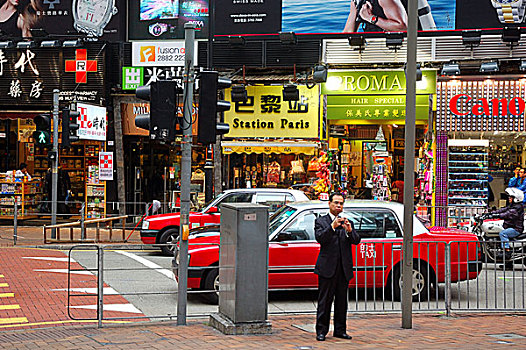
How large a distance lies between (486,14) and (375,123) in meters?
4.48

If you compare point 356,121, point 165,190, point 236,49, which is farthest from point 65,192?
point 356,121

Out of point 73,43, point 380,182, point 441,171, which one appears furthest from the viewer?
point 73,43

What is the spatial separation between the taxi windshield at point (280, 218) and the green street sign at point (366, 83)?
35.5 ft

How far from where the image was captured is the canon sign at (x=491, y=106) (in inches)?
838

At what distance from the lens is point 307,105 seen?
2269 centimetres

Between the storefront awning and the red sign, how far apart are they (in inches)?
194

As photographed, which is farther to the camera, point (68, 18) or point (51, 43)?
point (68, 18)

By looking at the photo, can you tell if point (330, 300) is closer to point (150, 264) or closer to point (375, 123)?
point (150, 264)

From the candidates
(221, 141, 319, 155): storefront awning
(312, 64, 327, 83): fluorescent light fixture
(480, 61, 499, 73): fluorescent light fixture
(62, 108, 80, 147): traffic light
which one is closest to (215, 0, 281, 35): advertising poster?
(312, 64, 327, 83): fluorescent light fixture

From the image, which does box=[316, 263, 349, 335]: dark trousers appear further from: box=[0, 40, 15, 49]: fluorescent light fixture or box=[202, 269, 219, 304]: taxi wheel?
box=[0, 40, 15, 49]: fluorescent light fixture

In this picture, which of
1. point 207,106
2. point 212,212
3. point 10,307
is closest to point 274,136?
point 212,212

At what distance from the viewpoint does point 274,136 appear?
74.9 ft

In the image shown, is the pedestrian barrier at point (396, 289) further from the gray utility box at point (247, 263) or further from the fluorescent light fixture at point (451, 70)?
the fluorescent light fixture at point (451, 70)

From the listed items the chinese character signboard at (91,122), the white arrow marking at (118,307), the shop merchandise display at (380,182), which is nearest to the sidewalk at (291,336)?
the white arrow marking at (118,307)
